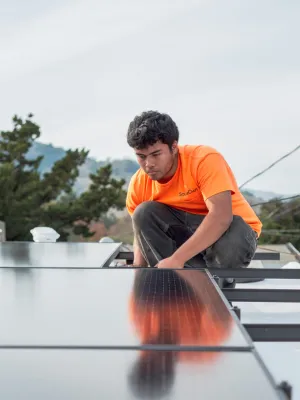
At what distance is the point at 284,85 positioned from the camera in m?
28.0

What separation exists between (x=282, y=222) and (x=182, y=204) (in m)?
25.4

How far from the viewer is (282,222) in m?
27.8

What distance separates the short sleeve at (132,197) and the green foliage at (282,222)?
2344cm

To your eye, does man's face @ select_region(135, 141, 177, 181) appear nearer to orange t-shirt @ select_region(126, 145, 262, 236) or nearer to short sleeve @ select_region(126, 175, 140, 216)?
orange t-shirt @ select_region(126, 145, 262, 236)

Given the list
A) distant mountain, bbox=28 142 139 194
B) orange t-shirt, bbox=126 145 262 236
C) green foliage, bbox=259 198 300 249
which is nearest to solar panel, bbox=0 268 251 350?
orange t-shirt, bbox=126 145 262 236

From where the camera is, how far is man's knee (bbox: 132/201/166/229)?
9.73 ft

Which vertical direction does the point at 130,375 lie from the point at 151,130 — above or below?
below

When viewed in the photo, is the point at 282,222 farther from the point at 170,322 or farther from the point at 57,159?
the point at 170,322

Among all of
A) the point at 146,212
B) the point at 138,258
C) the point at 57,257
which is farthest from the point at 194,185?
the point at 57,257

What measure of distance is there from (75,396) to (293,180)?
23.0 meters

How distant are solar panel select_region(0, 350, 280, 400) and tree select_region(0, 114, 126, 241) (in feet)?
63.9

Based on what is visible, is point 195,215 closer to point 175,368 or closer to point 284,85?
point 175,368

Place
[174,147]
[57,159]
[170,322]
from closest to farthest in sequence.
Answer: [170,322]
[174,147]
[57,159]

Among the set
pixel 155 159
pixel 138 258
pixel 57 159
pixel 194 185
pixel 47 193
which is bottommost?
pixel 47 193
